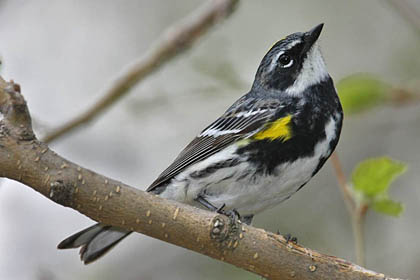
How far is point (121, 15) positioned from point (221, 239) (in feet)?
23.3

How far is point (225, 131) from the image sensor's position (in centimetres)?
449

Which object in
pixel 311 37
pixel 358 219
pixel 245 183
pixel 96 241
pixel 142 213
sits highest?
pixel 311 37

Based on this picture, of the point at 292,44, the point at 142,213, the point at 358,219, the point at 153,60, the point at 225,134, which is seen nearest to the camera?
the point at 142,213

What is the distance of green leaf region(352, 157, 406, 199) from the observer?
3469 mm

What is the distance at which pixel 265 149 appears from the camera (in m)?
3.98

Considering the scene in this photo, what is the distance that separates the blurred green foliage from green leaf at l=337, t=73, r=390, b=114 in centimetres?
80

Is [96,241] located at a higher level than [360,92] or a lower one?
lower

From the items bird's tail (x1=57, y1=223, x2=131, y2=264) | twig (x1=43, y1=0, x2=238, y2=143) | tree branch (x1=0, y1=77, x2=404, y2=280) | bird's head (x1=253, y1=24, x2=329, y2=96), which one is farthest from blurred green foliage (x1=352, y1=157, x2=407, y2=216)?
twig (x1=43, y1=0, x2=238, y2=143)

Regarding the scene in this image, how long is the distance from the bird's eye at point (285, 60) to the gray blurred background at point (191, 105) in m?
0.77

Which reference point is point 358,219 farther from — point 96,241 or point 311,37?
point 96,241

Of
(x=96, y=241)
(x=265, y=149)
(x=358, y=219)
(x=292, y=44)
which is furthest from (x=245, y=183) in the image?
(x=292, y=44)

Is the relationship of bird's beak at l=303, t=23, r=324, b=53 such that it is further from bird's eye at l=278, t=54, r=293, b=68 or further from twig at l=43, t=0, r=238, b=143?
twig at l=43, t=0, r=238, b=143

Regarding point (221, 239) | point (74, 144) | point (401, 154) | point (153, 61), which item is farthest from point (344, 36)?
point (221, 239)

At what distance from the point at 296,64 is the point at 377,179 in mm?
1402
